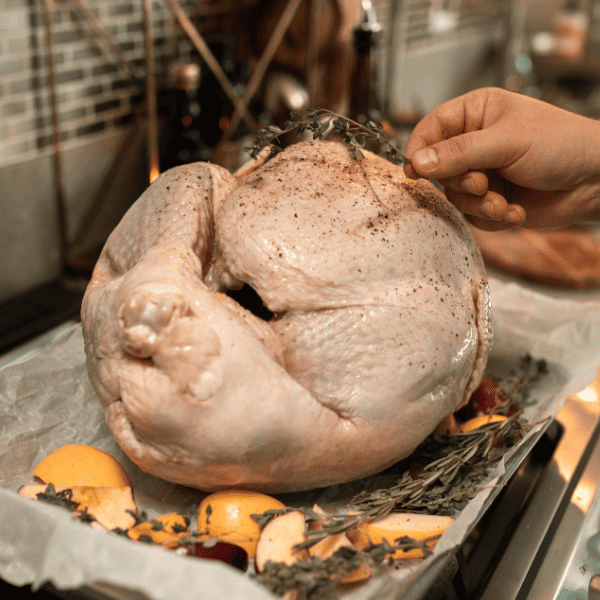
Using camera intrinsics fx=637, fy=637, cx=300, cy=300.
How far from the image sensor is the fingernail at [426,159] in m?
1.17

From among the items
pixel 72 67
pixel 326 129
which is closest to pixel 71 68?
pixel 72 67

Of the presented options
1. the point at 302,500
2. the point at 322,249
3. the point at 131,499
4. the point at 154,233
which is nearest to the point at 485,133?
the point at 322,249

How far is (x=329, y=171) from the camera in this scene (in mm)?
1194

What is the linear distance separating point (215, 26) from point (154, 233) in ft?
6.02

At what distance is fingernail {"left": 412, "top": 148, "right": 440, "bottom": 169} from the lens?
3.84ft

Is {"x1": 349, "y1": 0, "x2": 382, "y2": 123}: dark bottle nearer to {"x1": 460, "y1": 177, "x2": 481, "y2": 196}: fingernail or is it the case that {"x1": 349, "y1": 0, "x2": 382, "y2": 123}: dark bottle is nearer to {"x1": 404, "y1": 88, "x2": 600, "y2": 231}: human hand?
{"x1": 404, "y1": 88, "x2": 600, "y2": 231}: human hand

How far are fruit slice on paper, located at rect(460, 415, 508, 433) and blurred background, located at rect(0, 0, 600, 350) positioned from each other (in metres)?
1.06

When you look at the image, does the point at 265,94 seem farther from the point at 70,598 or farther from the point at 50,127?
the point at 70,598

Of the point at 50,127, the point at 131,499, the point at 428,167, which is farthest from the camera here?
the point at 50,127

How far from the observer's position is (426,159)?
1.17 meters

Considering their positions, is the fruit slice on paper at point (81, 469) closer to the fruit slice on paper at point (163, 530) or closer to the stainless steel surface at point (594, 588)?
the fruit slice on paper at point (163, 530)

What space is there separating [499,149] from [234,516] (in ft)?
2.72

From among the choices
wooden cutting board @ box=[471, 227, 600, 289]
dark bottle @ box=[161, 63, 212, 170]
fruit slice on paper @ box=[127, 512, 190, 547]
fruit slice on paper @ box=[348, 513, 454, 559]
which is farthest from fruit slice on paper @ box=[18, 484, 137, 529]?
wooden cutting board @ box=[471, 227, 600, 289]

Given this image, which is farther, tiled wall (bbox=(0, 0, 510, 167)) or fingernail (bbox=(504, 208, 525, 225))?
tiled wall (bbox=(0, 0, 510, 167))
